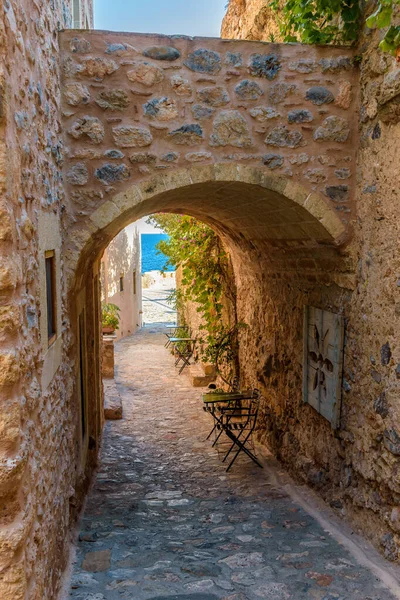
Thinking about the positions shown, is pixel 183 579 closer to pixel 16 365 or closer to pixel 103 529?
pixel 103 529

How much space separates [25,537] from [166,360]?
9.37m

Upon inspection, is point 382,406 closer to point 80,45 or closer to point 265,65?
point 265,65

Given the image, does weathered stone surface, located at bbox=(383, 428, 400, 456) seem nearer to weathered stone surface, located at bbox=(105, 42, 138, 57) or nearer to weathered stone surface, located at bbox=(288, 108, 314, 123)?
weathered stone surface, located at bbox=(288, 108, 314, 123)

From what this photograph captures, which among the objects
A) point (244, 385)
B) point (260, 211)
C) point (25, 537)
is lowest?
point (244, 385)

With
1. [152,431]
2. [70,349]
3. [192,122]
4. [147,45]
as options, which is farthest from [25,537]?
[152,431]

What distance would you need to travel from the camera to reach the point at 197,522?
400 centimetres

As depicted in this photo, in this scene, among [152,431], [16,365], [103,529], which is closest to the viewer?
[16,365]

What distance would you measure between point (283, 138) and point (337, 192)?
53 centimetres

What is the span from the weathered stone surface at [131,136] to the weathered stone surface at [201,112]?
343 millimetres

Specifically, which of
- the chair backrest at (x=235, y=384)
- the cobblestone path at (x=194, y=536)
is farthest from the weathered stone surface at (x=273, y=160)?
the chair backrest at (x=235, y=384)

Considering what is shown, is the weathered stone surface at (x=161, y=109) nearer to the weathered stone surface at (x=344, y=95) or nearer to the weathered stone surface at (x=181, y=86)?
the weathered stone surface at (x=181, y=86)

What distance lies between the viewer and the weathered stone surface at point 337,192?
143 inches

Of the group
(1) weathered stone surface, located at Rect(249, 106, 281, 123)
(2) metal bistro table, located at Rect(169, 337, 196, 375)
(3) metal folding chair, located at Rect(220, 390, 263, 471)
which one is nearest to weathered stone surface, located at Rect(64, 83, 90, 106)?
(1) weathered stone surface, located at Rect(249, 106, 281, 123)

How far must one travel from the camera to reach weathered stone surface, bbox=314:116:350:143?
11.8 feet
